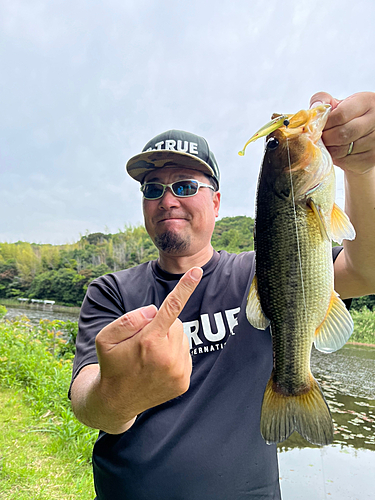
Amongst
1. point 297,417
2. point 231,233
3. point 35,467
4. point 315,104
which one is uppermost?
point 231,233

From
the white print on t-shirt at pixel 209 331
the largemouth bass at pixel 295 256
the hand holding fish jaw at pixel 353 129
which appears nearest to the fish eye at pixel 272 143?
the largemouth bass at pixel 295 256

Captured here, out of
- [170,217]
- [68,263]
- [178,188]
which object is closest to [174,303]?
[170,217]

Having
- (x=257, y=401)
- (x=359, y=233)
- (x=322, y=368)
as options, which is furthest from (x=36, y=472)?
(x=322, y=368)

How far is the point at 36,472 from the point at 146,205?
2869mm

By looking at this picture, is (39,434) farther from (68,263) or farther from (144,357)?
(68,263)

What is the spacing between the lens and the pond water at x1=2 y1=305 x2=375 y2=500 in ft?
11.6

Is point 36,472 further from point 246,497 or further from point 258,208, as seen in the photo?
point 258,208

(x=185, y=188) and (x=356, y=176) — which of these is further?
(x=185, y=188)

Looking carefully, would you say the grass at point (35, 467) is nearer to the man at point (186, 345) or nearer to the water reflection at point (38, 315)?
the man at point (186, 345)

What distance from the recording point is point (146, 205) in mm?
1953

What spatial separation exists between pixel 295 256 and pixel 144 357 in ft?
2.26

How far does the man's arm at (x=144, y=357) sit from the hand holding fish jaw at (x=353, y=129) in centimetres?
72

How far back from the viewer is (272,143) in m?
1.23

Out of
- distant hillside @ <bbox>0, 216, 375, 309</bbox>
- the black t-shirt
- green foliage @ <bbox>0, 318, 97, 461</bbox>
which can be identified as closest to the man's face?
the black t-shirt
